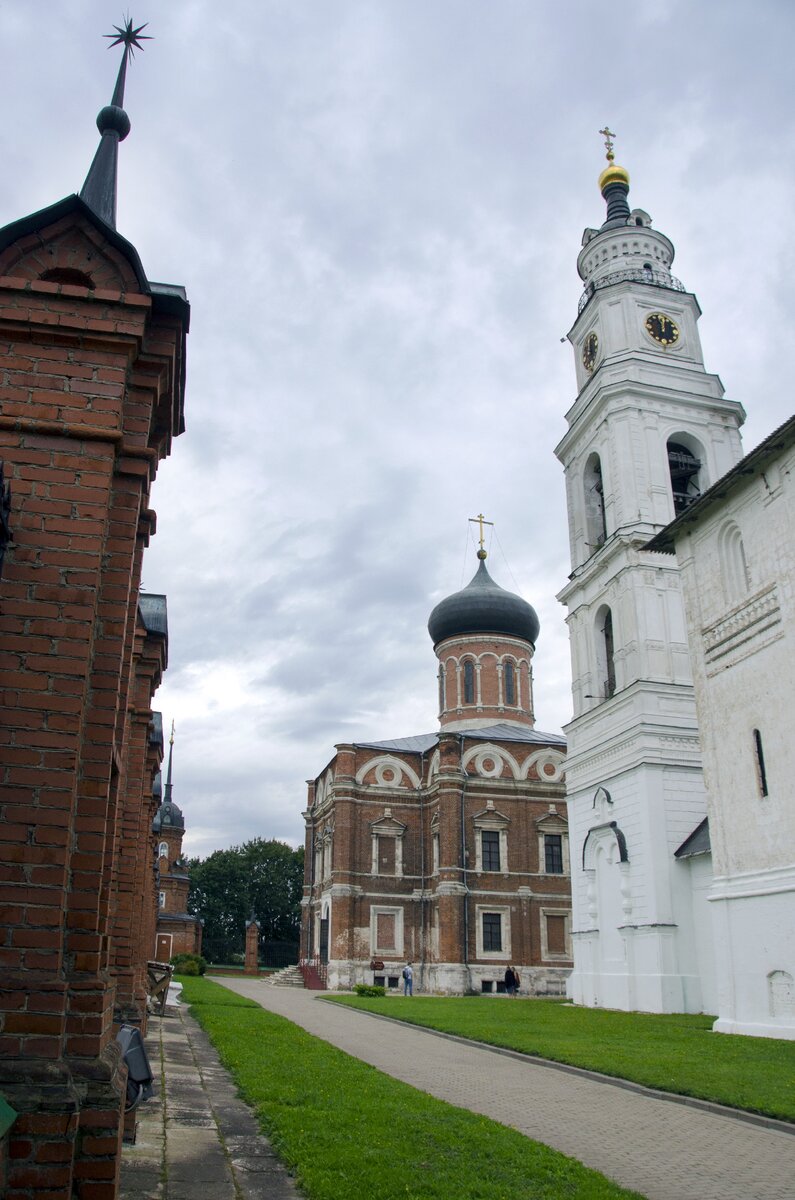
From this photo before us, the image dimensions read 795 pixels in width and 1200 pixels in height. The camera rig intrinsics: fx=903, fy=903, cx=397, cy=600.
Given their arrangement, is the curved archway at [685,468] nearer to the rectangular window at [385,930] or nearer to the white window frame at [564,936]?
the white window frame at [564,936]

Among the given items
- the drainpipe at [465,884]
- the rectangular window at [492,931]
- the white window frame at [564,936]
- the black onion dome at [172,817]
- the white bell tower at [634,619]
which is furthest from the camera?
the black onion dome at [172,817]

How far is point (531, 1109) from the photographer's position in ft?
31.1

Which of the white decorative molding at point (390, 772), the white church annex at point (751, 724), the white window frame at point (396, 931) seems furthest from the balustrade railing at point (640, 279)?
the white window frame at point (396, 931)

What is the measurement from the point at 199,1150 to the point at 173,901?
44128 millimetres

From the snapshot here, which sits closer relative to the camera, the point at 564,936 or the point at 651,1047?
the point at 651,1047

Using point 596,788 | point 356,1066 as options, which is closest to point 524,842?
point 596,788

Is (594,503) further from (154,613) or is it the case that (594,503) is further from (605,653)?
(154,613)

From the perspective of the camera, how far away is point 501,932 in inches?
1527

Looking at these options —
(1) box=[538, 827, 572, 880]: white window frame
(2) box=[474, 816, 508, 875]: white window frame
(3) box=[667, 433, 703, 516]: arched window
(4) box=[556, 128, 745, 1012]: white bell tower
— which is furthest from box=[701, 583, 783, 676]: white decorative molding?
(1) box=[538, 827, 572, 880]: white window frame

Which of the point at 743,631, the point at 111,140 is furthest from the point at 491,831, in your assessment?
the point at 111,140

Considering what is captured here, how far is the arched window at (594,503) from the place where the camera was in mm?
30062

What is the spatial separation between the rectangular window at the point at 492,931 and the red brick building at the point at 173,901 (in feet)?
47.7

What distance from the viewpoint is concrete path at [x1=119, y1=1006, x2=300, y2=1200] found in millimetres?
5629

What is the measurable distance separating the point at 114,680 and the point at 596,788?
2381 cm
